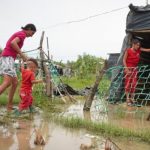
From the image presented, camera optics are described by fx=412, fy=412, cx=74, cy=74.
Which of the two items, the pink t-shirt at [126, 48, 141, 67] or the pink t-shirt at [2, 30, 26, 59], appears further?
the pink t-shirt at [126, 48, 141, 67]

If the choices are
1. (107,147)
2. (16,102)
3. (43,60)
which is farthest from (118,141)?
(43,60)

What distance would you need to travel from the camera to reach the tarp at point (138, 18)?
10055mm

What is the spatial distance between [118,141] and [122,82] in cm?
518

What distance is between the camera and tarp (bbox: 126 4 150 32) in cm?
1005

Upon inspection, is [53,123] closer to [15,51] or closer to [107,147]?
[15,51]

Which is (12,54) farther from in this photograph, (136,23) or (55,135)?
(136,23)

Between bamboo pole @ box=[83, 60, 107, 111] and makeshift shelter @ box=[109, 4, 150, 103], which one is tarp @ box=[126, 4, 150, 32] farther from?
bamboo pole @ box=[83, 60, 107, 111]

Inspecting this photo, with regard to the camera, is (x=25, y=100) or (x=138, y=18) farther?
(x=138, y=18)

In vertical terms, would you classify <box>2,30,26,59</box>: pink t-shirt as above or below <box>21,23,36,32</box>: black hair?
below

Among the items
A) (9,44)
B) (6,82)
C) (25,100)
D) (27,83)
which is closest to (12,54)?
(9,44)

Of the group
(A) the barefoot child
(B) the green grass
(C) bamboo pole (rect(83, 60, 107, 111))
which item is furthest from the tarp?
(B) the green grass

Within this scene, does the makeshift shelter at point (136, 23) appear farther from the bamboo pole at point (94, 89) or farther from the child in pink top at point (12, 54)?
the child in pink top at point (12, 54)

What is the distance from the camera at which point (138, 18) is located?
1023 centimetres

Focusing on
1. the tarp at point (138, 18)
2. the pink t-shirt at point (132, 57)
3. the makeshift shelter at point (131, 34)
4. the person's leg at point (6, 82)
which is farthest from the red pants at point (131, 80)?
the person's leg at point (6, 82)
